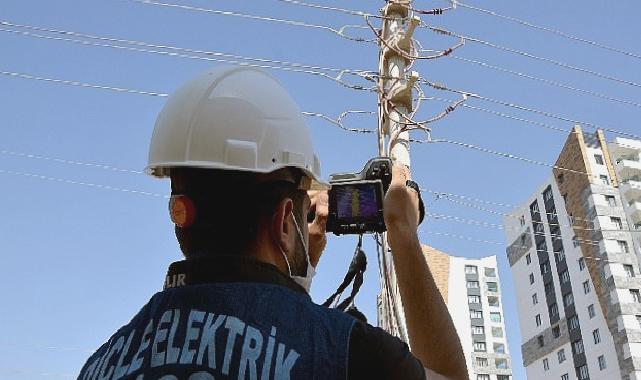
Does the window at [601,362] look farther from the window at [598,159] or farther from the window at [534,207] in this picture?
the window at [534,207]

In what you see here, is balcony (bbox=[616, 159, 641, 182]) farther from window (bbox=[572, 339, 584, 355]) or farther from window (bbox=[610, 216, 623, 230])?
window (bbox=[572, 339, 584, 355])

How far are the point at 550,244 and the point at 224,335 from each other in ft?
189

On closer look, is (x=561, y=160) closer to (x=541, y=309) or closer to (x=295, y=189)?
(x=541, y=309)

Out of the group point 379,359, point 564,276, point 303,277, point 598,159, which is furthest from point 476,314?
point 379,359

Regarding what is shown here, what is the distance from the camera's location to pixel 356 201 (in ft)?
5.42

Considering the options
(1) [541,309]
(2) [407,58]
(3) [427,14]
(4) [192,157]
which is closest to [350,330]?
(4) [192,157]

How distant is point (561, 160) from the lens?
189 feet

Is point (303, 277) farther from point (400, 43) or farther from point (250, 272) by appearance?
point (400, 43)

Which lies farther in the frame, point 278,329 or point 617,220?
point 617,220

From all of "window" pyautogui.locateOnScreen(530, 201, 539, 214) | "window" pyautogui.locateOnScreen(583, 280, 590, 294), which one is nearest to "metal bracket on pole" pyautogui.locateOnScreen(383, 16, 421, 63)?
"window" pyautogui.locateOnScreen(583, 280, 590, 294)

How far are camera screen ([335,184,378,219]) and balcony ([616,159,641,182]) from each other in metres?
56.4

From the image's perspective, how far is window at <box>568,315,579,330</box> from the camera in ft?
161

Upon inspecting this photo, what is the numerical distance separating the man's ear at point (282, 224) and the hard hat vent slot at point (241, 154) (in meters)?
0.10

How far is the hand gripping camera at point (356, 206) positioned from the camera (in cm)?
162
